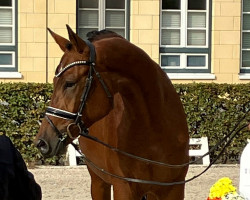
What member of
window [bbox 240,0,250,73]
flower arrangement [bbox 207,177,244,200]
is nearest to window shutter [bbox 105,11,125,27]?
window [bbox 240,0,250,73]

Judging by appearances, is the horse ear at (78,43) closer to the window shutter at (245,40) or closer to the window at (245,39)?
the window at (245,39)

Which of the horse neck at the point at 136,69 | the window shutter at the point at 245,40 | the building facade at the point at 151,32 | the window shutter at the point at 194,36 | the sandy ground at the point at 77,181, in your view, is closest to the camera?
the horse neck at the point at 136,69

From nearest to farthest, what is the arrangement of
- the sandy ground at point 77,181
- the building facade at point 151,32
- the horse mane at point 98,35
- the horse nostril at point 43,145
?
the horse nostril at point 43,145
the horse mane at point 98,35
the sandy ground at point 77,181
the building facade at point 151,32

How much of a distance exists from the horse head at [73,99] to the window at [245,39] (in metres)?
11.3

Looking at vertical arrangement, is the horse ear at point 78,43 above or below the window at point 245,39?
below

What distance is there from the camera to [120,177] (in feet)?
14.3

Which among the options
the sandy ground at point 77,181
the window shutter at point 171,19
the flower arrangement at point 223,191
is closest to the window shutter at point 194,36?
the window shutter at point 171,19

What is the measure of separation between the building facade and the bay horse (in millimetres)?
9853

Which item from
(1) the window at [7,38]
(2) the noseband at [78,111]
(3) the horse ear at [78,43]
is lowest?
(2) the noseband at [78,111]

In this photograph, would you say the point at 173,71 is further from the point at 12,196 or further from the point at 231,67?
the point at 12,196

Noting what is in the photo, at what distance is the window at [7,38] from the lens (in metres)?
14.4

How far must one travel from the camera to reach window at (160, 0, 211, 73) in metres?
14.8

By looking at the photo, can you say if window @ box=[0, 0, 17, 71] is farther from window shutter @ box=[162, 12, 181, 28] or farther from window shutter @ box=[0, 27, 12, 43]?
window shutter @ box=[162, 12, 181, 28]

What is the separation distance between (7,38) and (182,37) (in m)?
4.36
